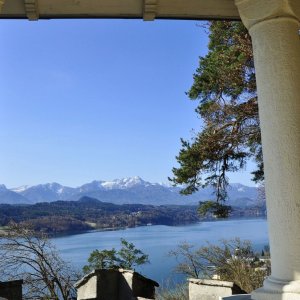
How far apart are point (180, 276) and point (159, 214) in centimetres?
8146

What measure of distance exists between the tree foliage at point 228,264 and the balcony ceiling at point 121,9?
993 centimetres

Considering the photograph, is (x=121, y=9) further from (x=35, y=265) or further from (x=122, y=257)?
(x=122, y=257)

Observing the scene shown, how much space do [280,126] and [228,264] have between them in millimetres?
Result: 12651

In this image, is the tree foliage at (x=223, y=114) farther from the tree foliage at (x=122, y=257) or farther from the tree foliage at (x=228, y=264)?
the tree foliage at (x=122, y=257)

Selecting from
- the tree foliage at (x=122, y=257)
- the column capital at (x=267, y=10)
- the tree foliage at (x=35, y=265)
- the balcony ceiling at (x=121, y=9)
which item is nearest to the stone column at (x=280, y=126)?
the column capital at (x=267, y=10)

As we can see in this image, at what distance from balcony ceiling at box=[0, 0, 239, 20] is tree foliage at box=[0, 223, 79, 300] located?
10643mm

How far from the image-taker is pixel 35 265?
15.3 metres

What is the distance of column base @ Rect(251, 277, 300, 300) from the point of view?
147 inches

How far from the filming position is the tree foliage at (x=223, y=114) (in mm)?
12070

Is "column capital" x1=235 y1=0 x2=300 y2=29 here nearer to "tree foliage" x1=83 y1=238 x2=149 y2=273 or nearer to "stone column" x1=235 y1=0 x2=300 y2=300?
"stone column" x1=235 y1=0 x2=300 y2=300

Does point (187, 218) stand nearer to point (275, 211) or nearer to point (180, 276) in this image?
point (180, 276)

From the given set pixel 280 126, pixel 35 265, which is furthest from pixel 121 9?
pixel 35 265

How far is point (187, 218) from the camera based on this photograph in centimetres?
10475

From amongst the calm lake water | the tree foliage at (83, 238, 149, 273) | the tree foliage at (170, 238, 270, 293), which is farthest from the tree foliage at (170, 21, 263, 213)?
the tree foliage at (83, 238, 149, 273)
